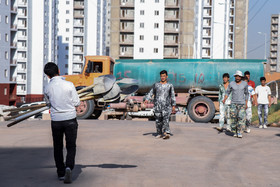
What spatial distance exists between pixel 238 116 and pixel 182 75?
670cm

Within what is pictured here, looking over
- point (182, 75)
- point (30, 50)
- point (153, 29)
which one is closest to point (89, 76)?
point (182, 75)

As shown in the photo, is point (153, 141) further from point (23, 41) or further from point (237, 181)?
point (23, 41)

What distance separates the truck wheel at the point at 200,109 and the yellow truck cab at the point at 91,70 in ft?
14.4

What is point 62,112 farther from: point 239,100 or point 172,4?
point 172,4

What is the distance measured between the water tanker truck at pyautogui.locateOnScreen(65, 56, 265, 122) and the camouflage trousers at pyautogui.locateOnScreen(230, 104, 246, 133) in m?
5.47

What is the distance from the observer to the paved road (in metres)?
6.17

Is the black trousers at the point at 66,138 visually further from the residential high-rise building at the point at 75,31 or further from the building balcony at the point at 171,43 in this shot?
the residential high-rise building at the point at 75,31

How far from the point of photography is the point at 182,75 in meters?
18.1

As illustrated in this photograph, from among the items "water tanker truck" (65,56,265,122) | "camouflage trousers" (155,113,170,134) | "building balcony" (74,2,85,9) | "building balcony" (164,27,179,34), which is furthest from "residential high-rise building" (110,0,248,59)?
"camouflage trousers" (155,113,170,134)

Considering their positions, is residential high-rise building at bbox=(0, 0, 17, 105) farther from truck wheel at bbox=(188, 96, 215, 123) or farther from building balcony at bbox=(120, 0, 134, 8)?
truck wheel at bbox=(188, 96, 215, 123)

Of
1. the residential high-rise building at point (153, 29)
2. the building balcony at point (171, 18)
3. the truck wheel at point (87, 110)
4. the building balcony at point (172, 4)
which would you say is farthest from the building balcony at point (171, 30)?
the truck wheel at point (87, 110)

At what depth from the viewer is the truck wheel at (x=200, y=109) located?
17.6 metres

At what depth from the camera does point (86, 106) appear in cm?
1742

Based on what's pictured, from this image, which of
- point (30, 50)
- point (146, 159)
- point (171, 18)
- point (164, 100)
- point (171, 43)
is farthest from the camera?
point (30, 50)
